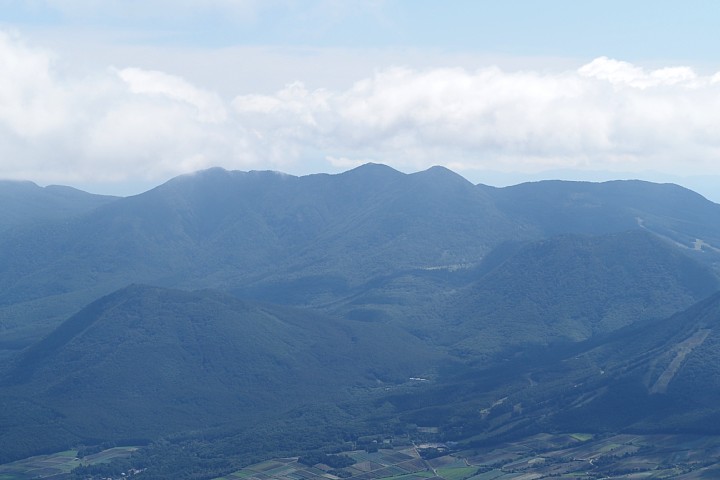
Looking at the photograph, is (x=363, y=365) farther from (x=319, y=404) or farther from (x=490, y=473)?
(x=490, y=473)

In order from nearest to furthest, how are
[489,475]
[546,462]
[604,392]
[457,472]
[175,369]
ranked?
[489,475] → [457,472] → [546,462] → [604,392] → [175,369]

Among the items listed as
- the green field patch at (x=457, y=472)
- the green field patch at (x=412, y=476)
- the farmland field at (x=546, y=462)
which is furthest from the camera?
the green field patch at (x=412, y=476)

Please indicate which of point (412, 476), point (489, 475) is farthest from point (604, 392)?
point (412, 476)

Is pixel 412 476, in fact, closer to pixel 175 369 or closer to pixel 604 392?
pixel 604 392

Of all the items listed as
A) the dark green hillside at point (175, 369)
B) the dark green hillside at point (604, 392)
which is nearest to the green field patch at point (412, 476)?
the dark green hillside at point (604, 392)

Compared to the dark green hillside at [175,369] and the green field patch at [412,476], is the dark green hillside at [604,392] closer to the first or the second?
the green field patch at [412,476]

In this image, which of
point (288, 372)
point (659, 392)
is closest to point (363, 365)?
point (288, 372)
